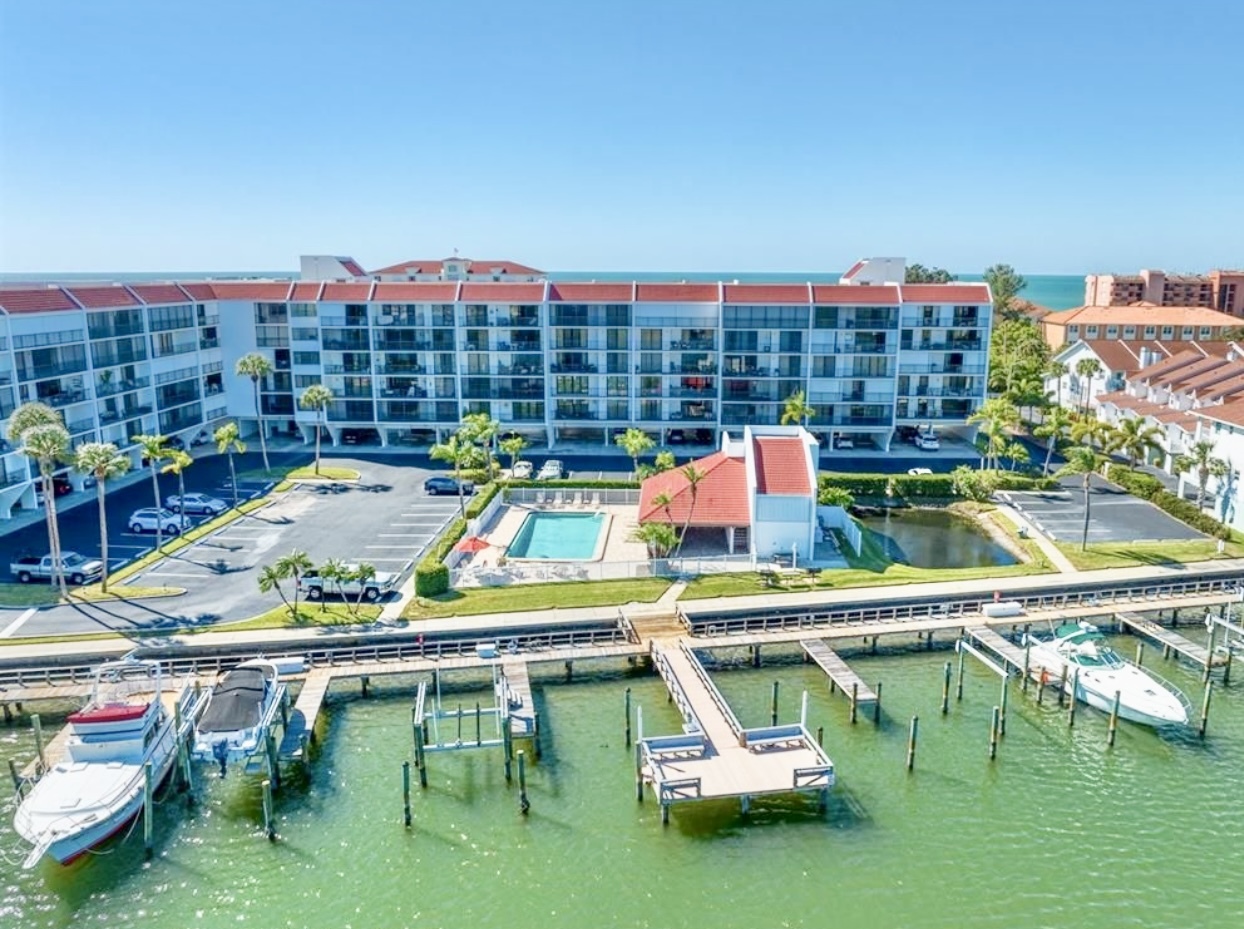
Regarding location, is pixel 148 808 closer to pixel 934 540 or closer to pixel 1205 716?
pixel 1205 716

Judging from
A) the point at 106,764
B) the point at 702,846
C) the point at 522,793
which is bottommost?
the point at 702,846

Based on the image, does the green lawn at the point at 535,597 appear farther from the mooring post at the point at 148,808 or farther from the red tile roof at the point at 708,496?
the mooring post at the point at 148,808

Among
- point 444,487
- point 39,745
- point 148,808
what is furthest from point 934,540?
point 39,745

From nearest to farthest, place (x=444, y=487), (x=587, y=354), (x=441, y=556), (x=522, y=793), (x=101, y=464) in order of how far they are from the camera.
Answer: (x=522, y=793), (x=101, y=464), (x=441, y=556), (x=444, y=487), (x=587, y=354)

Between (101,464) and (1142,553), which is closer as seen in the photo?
(101,464)

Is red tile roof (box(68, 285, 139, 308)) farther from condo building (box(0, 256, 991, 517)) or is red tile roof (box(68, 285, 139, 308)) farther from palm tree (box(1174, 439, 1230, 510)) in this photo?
palm tree (box(1174, 439, 1230, 510))

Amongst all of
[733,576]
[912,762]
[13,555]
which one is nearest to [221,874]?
[912,762]
